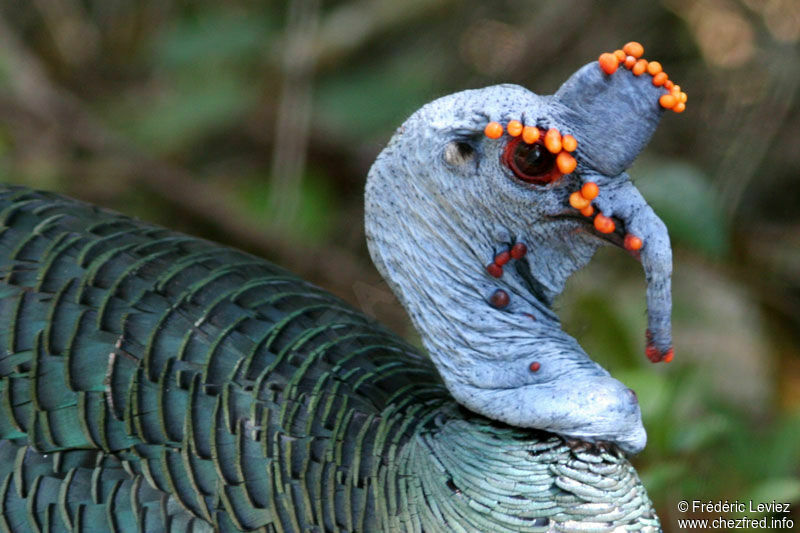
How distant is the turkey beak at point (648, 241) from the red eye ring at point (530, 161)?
0.11 m

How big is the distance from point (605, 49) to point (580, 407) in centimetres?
392

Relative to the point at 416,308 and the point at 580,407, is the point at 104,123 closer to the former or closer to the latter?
the point at 416,308

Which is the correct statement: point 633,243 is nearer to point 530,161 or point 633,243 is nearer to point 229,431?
point 530,161

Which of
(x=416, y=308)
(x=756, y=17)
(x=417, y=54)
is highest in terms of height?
(x=417, y=54)

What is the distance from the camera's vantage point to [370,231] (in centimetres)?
216

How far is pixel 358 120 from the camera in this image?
5172mm

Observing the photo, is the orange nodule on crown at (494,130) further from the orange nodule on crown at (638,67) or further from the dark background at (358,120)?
the dark background at (358,120)

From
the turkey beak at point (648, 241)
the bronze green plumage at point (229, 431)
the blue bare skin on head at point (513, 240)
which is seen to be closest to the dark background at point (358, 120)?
the bronze green plumage at point (229, 431)

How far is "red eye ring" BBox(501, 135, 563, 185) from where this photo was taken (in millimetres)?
1975

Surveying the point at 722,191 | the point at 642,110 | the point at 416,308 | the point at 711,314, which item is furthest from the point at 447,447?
the point at 711,314

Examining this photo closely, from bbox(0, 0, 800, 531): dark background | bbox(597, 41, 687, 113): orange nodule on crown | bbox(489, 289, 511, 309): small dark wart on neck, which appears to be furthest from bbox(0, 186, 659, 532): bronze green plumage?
bbox(0, 0, 800, 531): dark background

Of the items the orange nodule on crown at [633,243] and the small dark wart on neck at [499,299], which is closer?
the orange nodule on crown at [633,243]

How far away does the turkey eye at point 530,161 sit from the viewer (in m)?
1.97

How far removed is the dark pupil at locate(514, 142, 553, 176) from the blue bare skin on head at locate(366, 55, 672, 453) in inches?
1.2
